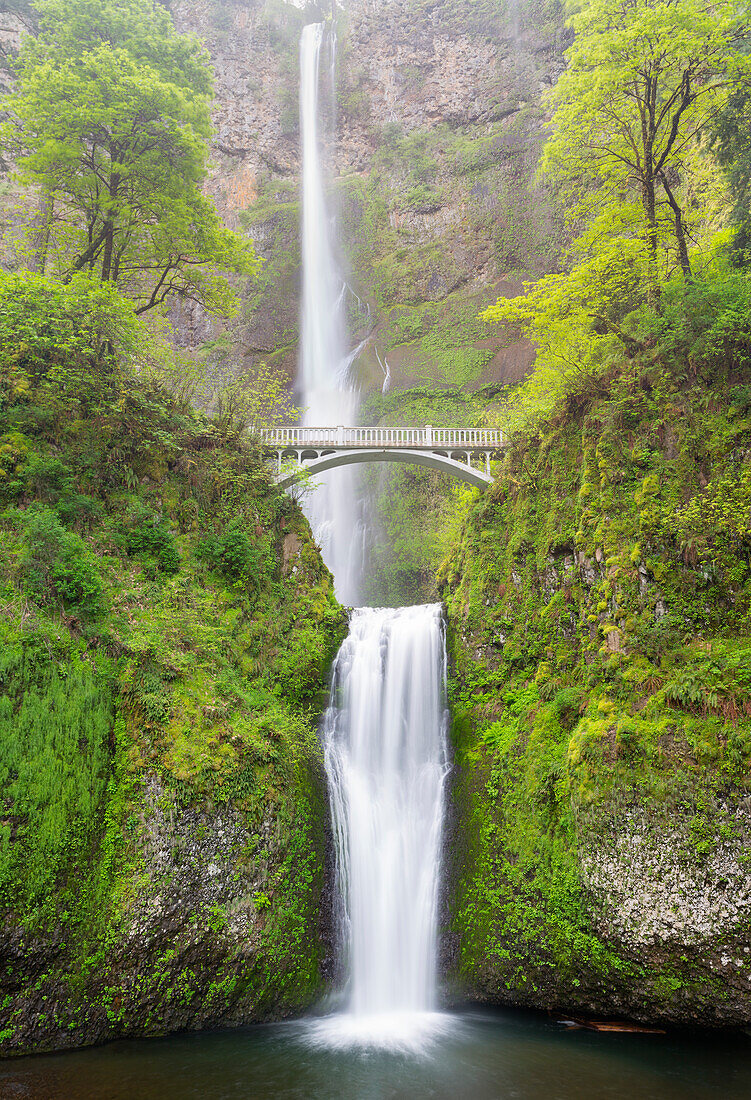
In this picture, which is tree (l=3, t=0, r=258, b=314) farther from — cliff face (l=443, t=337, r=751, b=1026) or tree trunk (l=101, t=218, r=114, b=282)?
cliff face (l=443, t=337, r=751, b=1026)

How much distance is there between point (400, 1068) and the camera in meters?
6.80

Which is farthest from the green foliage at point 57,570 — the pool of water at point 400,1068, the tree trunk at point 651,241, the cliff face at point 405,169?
the cliff face at point 405,169

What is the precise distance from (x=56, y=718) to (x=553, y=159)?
1459 centimetres

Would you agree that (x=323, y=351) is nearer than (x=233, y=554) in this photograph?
No

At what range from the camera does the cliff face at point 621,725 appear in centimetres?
700

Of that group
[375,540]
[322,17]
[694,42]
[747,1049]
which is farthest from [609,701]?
[322,17]

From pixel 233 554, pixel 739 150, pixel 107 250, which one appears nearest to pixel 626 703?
pixel 233 554

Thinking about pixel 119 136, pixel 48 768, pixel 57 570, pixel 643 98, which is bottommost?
pixel 48 768

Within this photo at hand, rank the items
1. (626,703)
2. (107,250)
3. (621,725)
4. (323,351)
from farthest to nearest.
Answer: (323,351) → (107,250) → (626,703) → (621,725)

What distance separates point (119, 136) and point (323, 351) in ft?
61.9

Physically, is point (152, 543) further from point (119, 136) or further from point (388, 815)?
point (119, 136)

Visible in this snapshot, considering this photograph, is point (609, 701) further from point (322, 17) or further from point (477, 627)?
point (322, 17)

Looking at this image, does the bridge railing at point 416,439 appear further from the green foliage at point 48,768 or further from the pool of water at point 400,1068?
the pool of water at point 400,1068

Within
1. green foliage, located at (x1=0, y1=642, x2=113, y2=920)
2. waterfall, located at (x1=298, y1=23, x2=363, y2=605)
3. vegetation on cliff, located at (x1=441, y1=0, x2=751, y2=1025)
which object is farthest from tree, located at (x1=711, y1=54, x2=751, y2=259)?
waterfall, located at (x1=298, y1=23, x2=363, y2=605)
